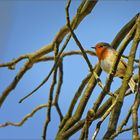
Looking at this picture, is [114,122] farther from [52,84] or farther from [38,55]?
[38,55]

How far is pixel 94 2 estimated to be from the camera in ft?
9.45

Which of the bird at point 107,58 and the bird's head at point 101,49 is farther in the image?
the bird's head at point 101,49

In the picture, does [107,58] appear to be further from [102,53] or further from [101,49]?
[101,49]

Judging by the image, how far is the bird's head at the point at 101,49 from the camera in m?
3.59

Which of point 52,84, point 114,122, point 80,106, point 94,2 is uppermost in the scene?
point 94,2

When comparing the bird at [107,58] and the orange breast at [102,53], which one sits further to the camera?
the orange breast at [102,53]

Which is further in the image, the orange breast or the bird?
the orange breast

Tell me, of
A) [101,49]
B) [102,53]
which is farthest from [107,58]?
[101,49]

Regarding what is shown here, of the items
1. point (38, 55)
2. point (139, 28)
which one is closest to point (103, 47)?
point (38, 55)

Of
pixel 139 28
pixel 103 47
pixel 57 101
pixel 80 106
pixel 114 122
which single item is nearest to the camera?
pixel 114 122

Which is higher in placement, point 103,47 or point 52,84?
point 103,47

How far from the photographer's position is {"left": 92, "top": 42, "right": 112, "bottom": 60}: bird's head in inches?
141

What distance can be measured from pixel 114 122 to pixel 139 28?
42 centimetres

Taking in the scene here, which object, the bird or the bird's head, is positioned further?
the bird's head
